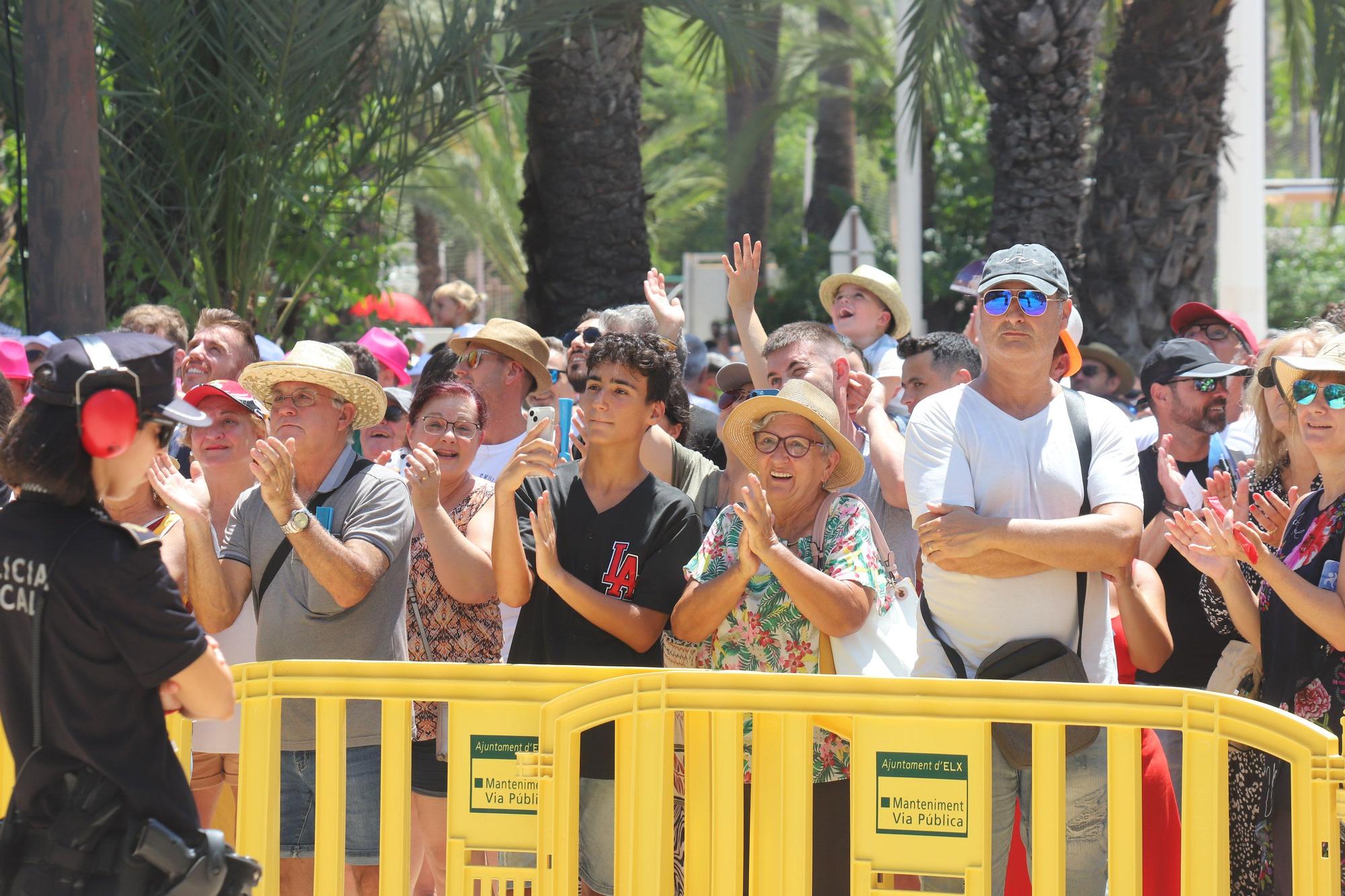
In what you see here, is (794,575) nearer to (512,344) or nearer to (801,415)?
(801,415)

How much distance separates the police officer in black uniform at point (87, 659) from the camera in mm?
2945

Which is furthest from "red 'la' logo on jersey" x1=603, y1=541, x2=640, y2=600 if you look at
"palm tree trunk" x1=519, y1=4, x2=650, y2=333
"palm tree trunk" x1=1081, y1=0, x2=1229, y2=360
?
"palm tree trunk" x1=1081, y1=0, x2=1229, y2=360

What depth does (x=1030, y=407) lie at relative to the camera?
430cm

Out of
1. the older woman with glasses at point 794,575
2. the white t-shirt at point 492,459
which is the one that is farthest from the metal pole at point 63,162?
the older woman with glasses at point 794,575

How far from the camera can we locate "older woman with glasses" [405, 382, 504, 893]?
4746mm

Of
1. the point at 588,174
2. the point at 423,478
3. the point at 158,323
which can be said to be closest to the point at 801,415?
the point at 423,478

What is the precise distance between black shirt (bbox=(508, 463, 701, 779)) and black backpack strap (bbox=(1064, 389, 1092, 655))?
1.15 meters

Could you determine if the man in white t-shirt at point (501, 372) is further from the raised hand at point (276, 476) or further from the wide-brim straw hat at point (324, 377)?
the raised hand at point (276, 476)

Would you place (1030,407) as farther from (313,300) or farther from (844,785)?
(313,300)

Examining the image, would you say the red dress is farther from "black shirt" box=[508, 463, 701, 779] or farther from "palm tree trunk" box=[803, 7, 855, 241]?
"palm tree trunk" box=[803, 7, 855, 241]

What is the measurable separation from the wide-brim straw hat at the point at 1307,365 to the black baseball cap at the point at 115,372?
2977 millimetres

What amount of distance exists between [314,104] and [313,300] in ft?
6.50

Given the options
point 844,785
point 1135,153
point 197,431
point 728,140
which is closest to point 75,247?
point 197,431

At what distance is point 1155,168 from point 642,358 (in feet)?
22.4
